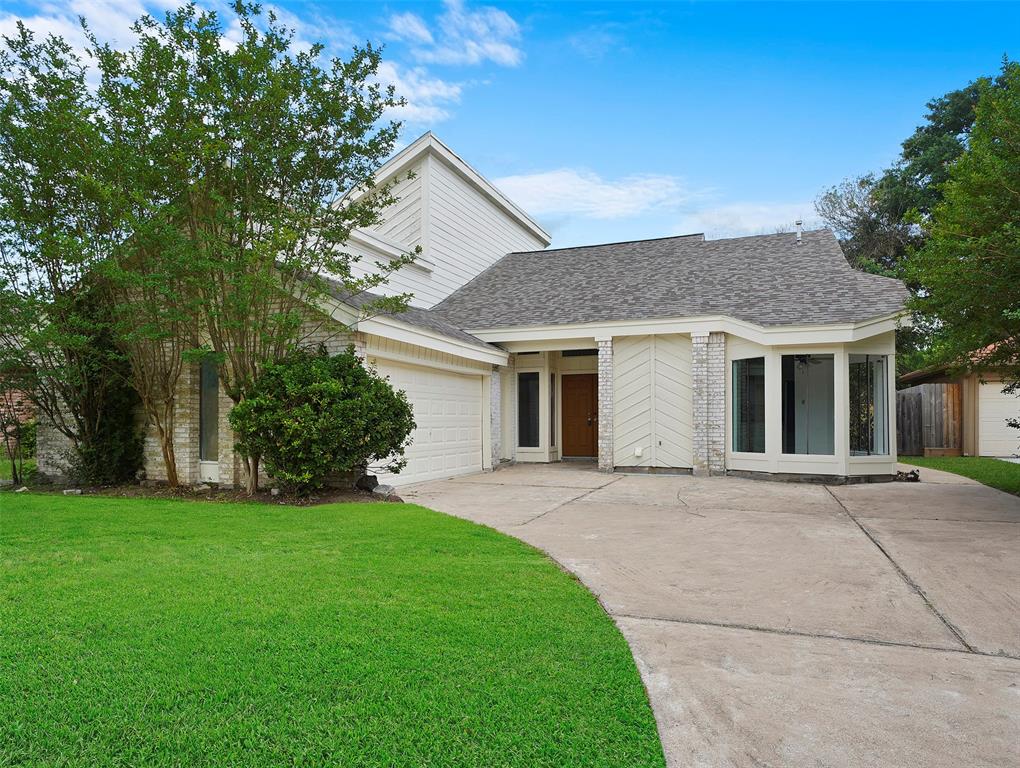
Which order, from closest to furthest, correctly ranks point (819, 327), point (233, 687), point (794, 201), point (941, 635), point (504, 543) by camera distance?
point (233, 687) < point (941, 635) < point (504, 543) < point (819, 327) < point (794, 201)

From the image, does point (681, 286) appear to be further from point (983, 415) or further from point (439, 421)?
point (983, 415)

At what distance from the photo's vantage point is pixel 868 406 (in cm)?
1115

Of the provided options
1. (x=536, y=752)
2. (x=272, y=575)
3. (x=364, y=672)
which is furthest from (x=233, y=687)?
(x=272, y=575)

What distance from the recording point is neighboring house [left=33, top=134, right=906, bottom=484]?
10.9 m

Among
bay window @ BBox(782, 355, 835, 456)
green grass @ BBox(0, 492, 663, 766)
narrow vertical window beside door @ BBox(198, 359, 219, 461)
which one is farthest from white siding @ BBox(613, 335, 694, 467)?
green grass @ BBox(0, 492, 663, 766)

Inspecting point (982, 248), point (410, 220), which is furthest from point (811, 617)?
point (410, 220)

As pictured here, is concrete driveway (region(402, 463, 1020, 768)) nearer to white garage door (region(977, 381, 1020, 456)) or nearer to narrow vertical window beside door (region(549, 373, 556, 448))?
narrow vertical window beside door (region(549, 373, 556, 448))

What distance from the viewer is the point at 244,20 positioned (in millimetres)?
8453

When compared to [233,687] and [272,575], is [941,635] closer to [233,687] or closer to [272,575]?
[233,687]

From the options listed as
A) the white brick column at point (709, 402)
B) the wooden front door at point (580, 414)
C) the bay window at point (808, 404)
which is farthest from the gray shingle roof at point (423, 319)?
the bay window at point (808, 404)

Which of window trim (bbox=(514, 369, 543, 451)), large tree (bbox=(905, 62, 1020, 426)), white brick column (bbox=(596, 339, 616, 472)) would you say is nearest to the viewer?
large tree (bbox=(905, 62, 1020, 426))

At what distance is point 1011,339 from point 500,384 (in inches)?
348

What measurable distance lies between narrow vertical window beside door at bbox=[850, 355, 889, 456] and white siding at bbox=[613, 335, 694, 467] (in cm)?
273

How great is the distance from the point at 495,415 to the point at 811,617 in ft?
32.8
